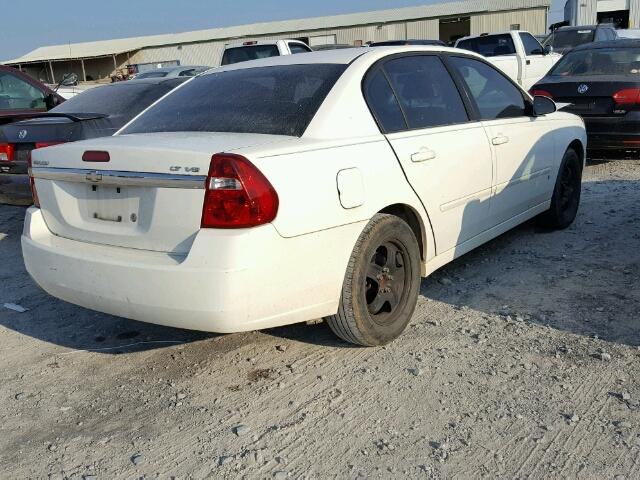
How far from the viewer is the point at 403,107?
3.77 metres

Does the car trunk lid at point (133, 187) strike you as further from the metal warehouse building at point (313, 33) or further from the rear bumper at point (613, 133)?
the metal warehouse building at point (313, 33)

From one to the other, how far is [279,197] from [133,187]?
72 centimetres

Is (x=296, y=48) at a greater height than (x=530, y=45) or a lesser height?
greater

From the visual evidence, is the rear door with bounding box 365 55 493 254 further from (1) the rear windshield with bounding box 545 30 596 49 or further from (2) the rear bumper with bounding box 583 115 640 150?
(1) the rear windshield with bounding box 545 30 596 49

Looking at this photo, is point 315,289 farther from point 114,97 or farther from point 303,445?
point 114,97

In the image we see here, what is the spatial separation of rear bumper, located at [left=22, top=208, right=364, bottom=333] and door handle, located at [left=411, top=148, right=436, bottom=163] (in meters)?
0.66

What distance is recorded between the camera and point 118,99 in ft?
20.9

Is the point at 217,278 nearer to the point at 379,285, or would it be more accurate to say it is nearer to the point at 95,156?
the point at 95,156

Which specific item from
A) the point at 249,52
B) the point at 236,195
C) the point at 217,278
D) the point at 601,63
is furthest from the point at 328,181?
the point at 249,52

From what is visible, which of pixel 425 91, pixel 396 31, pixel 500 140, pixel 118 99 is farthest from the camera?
pixel 396 31

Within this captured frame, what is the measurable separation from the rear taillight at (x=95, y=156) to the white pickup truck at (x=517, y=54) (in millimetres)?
11237

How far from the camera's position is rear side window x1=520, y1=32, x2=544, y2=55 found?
14.2m

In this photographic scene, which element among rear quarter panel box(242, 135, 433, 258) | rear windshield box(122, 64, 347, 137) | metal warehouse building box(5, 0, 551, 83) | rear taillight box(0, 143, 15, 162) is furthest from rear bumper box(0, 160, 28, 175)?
metal warehouse building box(5, 0, 551, 83)

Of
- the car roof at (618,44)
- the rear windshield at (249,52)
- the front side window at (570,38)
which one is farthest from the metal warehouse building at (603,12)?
the car roof at (618,44)
